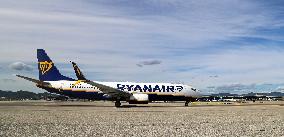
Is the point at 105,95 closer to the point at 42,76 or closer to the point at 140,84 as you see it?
the point at 140,84

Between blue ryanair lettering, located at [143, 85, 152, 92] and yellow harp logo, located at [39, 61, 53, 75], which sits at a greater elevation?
yellow harp logo, located at [39, 61, 53, 75]

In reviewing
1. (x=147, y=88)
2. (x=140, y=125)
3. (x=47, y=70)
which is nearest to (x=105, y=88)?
(x=147, y=88)

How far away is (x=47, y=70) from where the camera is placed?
54875 millimetres

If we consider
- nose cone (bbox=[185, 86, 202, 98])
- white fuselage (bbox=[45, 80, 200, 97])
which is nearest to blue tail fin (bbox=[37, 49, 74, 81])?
white fuselage (bbox=[45, 80, 200, 97])

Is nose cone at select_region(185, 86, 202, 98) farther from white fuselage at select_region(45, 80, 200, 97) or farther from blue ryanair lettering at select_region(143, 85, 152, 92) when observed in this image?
blue ryanair lettering at select_region(143, 85, 152, 92)

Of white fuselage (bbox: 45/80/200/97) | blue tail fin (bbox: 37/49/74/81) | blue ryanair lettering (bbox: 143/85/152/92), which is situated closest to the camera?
white fuselage (bbox: 45/80/200/97)

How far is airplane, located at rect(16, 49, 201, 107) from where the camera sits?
170 ft

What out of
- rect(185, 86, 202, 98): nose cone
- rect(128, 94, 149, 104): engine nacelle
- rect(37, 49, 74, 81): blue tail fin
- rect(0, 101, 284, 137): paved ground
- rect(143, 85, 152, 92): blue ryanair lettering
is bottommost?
rect(0, 101, 284, 137): paved ground

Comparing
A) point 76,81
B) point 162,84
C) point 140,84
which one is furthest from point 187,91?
point 76,81

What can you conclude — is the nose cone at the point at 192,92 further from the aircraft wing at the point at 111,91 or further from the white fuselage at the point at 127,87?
the aircraft wing at the point at 111,91

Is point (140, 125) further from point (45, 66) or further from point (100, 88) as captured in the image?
point (45, 66)

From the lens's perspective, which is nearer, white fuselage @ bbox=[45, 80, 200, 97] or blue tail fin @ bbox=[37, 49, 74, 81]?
white fuselage @ bbox=[45, 80, 200, 97]

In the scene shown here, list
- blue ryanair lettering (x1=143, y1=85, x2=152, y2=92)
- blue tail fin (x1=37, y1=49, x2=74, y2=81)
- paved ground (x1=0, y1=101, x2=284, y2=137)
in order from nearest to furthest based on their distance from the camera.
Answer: paved ground (x1=0, y1=101, x2=284, y2=137), blue ryanair lettering (x1=143, y1=85, x2=152, y2=92), blue tail fin (x1=37, y1=49, x2=74, y2=81)

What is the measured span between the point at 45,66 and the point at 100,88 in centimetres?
941
